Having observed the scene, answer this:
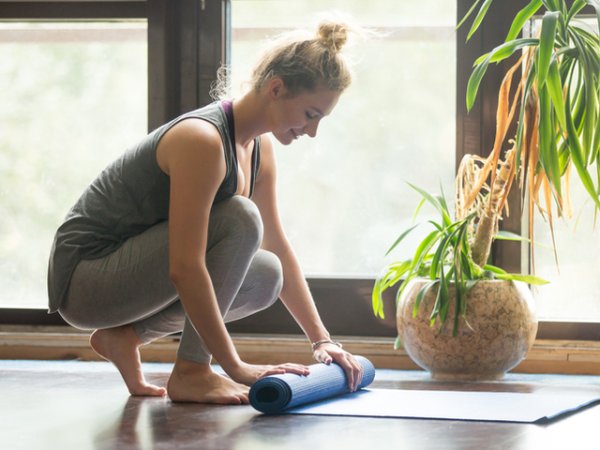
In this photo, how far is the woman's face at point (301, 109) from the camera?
1923mm

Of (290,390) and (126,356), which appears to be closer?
(290,390)

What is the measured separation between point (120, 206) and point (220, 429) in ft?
1.91

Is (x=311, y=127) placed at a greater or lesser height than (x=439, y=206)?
greater

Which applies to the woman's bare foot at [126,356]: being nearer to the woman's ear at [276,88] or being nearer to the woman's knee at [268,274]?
the woman's knee at [268,274]

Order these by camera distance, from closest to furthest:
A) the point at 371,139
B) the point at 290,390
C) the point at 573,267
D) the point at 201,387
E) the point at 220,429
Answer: the point at 220,429
the point at 290,390
the point at 201,387
the point at 573,267
the point at 371,139

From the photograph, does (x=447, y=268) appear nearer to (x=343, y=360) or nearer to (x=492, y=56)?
(x=492, y=56)

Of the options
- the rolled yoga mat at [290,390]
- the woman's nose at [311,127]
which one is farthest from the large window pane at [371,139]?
the rolled yoga mat at [290,390]

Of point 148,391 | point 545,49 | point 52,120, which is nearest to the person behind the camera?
point 148,391

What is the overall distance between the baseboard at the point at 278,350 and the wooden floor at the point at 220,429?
0.88 metres

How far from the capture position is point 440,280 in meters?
2.45

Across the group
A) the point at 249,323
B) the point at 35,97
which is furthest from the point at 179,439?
the point at 35,97

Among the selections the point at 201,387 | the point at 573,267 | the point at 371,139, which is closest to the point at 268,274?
the point at 201,387

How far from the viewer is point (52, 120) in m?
3.17

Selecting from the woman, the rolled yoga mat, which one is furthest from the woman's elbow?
the rolled yoga mat
